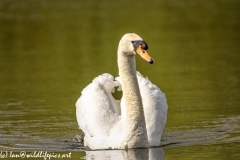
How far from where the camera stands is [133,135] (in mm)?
11852

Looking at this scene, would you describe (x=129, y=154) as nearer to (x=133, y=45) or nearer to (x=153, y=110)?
(x=153, y=110)

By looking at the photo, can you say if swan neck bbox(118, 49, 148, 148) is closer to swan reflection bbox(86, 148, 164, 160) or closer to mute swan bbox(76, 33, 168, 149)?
mute swan bbox(76, 33, 168, 149)

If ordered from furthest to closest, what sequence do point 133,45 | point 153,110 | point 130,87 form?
point 153,110 → point 130,87 → point 133,45

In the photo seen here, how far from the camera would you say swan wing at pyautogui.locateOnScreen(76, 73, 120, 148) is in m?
12.3

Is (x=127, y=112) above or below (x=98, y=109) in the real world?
below

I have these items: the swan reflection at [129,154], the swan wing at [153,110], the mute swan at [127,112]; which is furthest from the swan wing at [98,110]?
the swan wing at [153,110]

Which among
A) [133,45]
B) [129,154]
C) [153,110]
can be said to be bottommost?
[129,154]

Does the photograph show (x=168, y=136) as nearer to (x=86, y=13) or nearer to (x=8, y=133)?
(x=8, y=133)

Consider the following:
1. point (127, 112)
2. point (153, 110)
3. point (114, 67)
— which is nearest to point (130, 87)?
point (127, 112)

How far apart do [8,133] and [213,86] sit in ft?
18.1

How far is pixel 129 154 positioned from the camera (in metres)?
11.6

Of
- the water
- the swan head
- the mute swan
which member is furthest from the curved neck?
the water

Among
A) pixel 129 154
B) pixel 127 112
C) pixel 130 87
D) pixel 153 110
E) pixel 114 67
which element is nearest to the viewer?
pixel 129 154

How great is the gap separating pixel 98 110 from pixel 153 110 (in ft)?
2.82
